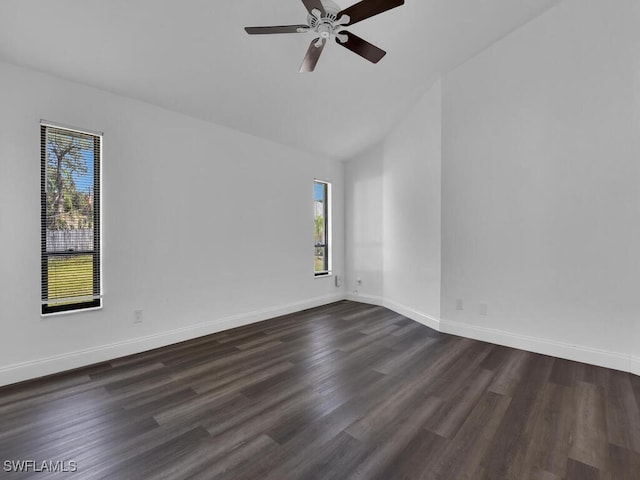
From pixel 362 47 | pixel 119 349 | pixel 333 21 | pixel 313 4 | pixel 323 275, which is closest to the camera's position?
pixel 313 4

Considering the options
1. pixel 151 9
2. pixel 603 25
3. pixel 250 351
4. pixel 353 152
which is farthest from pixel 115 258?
pixel 603 25

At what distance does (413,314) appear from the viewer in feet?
14.8

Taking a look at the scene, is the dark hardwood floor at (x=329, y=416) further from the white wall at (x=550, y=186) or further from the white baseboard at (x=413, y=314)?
the white baseboard at (x=413, y=314)

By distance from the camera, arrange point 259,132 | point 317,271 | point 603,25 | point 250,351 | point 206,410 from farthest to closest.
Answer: point 317,271 → point 259,132 → point 250,351 → point 603,25 → point 206,410

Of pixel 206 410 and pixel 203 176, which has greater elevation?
pixel 203 176

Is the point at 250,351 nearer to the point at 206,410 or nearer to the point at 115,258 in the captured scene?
the point at 206,410

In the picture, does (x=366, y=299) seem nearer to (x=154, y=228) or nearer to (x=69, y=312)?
(x=154, y=228)

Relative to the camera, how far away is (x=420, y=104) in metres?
4.41

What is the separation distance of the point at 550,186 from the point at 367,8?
259 cm

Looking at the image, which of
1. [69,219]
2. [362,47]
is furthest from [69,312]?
[362,47]

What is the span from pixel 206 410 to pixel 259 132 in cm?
341

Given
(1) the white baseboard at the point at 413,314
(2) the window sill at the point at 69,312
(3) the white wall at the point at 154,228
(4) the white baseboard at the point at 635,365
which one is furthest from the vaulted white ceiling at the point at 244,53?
(4) the white baseboard at the point at 635,365

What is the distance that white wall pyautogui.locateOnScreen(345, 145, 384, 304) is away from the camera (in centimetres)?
545

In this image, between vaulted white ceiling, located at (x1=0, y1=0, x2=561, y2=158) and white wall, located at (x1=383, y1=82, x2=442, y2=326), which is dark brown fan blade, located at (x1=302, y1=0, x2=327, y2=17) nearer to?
vaulted white ceiling, located at (x1=0, y1=0, x2=561, y2=158)
